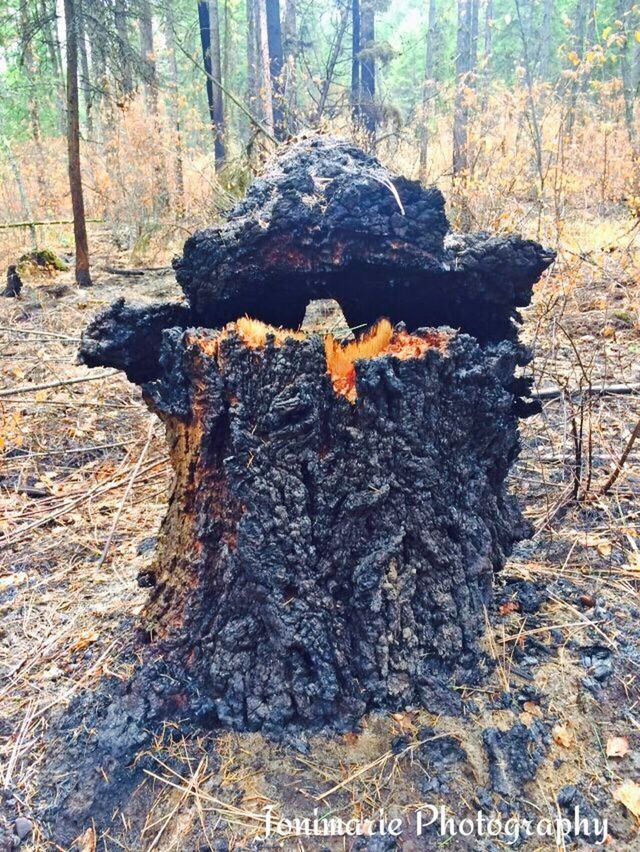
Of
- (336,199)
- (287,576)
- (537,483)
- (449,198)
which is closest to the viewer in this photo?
(287,576)

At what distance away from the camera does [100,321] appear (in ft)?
6.27

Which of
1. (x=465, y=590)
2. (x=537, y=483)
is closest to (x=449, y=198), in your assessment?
(x=537, y=483)

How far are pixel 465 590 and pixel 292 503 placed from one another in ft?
2.18

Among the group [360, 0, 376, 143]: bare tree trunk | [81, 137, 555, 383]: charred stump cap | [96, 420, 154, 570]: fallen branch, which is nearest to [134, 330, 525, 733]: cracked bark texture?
[81, 137, 555, 383]: charred stump cap

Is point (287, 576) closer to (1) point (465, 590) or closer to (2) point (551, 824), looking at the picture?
(1) point (465, 590)

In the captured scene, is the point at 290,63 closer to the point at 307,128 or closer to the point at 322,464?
the point at 307,128

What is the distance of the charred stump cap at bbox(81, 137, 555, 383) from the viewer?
1.82 metres

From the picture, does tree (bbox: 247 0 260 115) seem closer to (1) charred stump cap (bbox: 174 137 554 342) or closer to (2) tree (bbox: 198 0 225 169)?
(2) tree (bbox: 198 0 225 169)

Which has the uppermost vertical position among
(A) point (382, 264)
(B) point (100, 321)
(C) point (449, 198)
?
(C) point (449, 198)

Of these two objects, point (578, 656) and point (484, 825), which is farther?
point (578, 656)

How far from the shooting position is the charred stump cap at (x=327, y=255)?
71.7 inches

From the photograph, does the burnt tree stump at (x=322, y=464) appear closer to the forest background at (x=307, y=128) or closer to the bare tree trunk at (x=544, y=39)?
the forest background at (x=307, y=128)

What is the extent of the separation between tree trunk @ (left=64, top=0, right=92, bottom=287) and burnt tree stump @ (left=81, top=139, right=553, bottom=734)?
6.82 meters

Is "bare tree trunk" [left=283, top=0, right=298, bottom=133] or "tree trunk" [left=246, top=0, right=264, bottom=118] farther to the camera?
"tree trunk" [left=246, top=0, right=264, bottom=118]
